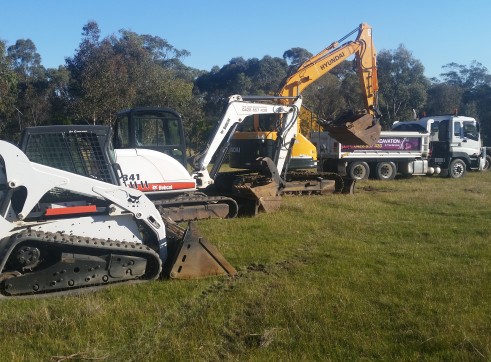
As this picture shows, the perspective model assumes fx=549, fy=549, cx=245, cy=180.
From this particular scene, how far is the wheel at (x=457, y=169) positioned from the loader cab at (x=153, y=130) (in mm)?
15798

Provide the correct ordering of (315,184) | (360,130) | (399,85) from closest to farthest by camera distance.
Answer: (315,184)
(360,130)
(399,85)

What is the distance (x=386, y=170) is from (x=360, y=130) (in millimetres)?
6800

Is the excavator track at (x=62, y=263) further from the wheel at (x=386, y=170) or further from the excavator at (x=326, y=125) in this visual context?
the wheel at (x=386, y=170)

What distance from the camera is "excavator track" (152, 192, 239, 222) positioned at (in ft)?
34.8

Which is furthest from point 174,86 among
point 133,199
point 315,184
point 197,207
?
point 133,199

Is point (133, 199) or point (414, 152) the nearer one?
point (133, 199)

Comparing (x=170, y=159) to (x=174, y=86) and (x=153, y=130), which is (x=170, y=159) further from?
(x=174, y=86)

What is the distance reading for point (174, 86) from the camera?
2945 centimetres

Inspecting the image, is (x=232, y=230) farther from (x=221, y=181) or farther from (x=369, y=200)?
(x=369, y=200)

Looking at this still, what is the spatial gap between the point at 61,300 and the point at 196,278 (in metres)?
1.70

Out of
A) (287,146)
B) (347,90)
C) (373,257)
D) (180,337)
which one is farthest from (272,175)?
(347,90)

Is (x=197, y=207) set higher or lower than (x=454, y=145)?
lower

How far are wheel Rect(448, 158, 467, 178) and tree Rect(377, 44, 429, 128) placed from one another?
1796cm

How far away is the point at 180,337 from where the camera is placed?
5.17 meters
